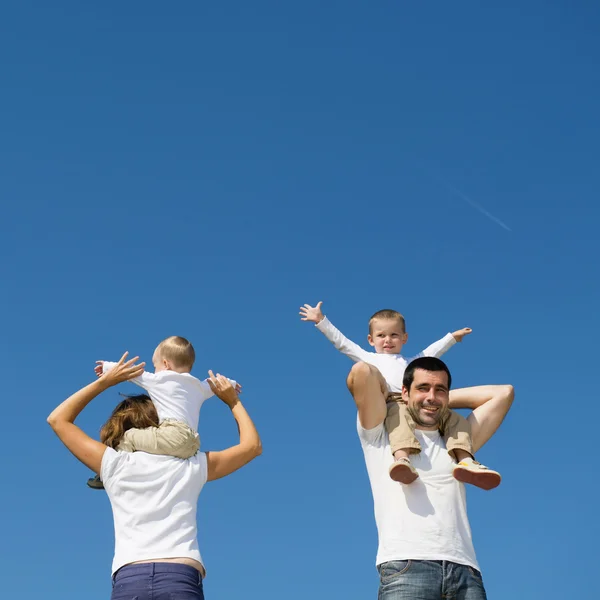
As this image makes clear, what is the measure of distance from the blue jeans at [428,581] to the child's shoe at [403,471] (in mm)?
724

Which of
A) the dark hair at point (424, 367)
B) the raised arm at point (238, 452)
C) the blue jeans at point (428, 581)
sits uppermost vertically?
the dark hair at point (424, 367)

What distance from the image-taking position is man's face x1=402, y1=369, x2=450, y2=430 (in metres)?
8.27

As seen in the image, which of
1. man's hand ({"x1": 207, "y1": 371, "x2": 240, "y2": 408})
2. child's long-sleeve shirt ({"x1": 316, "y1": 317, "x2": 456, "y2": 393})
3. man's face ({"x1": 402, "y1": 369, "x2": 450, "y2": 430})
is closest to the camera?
man's face ({"x1": 402, "y1": 369, "x2": 450, "y2": 430})

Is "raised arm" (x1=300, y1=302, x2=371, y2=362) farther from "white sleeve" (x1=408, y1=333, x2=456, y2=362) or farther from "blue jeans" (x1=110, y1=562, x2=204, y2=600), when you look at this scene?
"blue jeans" (x1=110, y1=562, x2=204, y2=600)

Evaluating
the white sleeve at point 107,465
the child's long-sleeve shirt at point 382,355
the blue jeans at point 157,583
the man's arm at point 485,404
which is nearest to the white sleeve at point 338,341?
the child's long-sleeve shirt at point 382,355

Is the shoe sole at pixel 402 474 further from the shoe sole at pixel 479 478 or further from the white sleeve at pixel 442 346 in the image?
the white sleeve at pixel 442 346

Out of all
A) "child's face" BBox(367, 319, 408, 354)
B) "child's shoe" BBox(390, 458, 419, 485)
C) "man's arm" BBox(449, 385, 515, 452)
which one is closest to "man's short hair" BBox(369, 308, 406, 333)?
"child's face" BBox(367, 319, 408, 354)

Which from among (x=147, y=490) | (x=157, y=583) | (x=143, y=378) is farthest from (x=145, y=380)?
(x=157, y=583)

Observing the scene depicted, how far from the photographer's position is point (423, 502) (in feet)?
25.4

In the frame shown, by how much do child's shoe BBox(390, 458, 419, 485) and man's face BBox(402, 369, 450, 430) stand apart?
0.69 metres

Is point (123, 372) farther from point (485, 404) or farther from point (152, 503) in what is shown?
point (485, 404)

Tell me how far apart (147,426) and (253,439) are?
1.07 metres

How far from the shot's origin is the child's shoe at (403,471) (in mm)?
7645

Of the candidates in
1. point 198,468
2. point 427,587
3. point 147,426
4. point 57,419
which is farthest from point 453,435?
point 57,419
